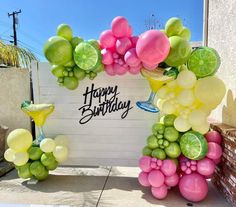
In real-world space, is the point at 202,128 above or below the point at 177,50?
below

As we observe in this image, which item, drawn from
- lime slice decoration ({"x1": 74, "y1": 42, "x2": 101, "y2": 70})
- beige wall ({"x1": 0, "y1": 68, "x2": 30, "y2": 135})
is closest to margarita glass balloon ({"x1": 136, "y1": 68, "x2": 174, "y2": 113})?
lime slice decoration ({"x1": 74, "y1": 42, "x2": 101, "y2": 70})

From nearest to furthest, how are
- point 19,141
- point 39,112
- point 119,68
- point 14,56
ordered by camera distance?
point 119,68 → point 19,141 → point 39,112 → point 14,56

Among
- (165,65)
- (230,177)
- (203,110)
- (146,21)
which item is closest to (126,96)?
(165,65)

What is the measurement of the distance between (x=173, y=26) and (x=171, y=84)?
988 millimetres

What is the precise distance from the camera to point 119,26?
4.31m

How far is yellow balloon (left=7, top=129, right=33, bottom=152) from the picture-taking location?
16.1 ft

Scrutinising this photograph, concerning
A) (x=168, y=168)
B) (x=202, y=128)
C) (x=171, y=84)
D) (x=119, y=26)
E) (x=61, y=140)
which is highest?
(x=119, y=26)

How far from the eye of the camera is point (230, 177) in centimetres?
411

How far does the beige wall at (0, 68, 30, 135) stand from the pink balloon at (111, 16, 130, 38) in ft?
9.83

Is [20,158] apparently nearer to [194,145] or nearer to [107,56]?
[107,56]

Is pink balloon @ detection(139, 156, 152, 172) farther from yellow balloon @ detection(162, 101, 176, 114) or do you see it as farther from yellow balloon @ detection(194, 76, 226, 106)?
yellow balloon @ detection(194, 76, 226, 106)

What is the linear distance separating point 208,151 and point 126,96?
2104 mm

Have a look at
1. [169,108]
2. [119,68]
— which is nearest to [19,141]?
[119,68]

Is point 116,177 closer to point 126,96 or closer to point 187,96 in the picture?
point 126,96
